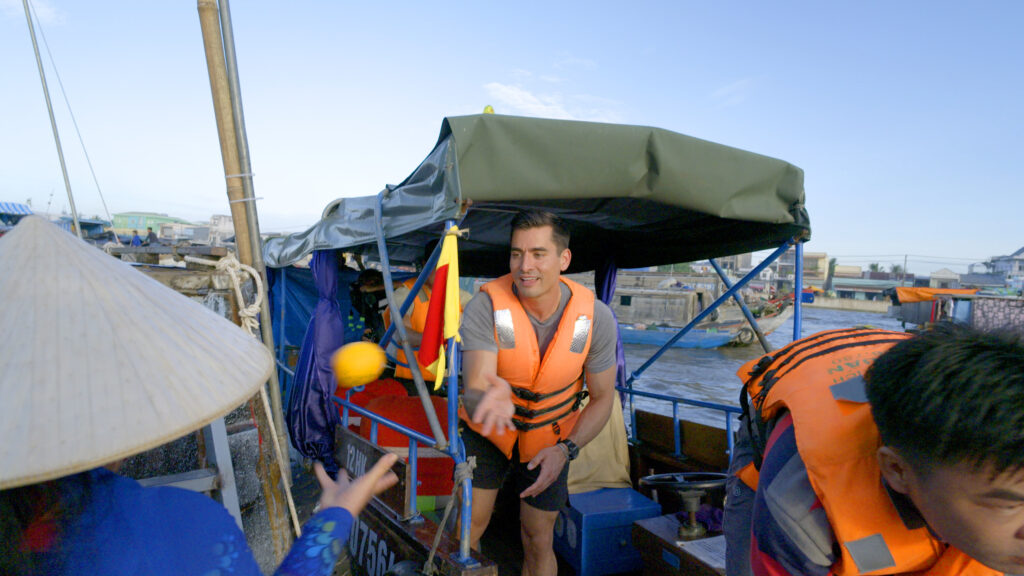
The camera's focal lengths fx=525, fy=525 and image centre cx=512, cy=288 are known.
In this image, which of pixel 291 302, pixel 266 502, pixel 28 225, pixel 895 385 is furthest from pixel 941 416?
pixel 291 302

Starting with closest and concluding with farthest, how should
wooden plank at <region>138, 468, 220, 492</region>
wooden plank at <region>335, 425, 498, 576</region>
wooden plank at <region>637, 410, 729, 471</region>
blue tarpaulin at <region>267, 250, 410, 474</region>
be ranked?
wooden plank at <region>138, 468, 220, 492</region>, wooden plank at <region>335, 425, 498, 576</region>, wooden plank at <region>637, 410, 729, 471</region>, blue tarpaulin at <region>267, 250, 410, 474</region>

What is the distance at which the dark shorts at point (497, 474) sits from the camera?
279cm

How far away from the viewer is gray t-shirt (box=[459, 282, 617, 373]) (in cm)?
273

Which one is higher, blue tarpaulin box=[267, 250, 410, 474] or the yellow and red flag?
the yellow and red flag

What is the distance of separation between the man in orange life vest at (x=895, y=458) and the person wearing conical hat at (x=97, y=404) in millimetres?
1224

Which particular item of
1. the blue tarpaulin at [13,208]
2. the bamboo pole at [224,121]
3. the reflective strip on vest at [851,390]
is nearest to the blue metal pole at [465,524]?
the bamboo pole at [224,121]

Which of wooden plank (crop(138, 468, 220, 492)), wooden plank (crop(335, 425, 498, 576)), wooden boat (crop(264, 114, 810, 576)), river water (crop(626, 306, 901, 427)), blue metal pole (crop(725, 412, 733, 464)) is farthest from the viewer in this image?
river water (crop(626, 306, 901, 427))

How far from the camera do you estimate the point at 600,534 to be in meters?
3.45

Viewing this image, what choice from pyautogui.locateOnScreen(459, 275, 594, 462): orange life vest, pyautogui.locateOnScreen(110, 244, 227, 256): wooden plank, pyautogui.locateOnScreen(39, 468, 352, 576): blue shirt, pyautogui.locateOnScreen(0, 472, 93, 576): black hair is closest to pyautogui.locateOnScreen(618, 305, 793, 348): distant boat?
pyautogui.locateOnScreen(459, 275, 594, 462): orange life vest

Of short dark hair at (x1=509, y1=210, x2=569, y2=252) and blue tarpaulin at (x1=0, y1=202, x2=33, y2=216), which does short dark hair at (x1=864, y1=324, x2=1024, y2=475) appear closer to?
short dark hair at (x1=509, y1=210, x2=569, y2=252)

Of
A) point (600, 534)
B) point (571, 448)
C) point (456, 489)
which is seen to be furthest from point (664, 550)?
point (456, 489)

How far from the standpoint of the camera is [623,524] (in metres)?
3.50

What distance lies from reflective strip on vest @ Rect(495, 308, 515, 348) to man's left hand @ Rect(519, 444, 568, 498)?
58cm

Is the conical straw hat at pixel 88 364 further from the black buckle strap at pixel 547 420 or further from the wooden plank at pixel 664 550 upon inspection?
the wooden plank at pixel 664 550
